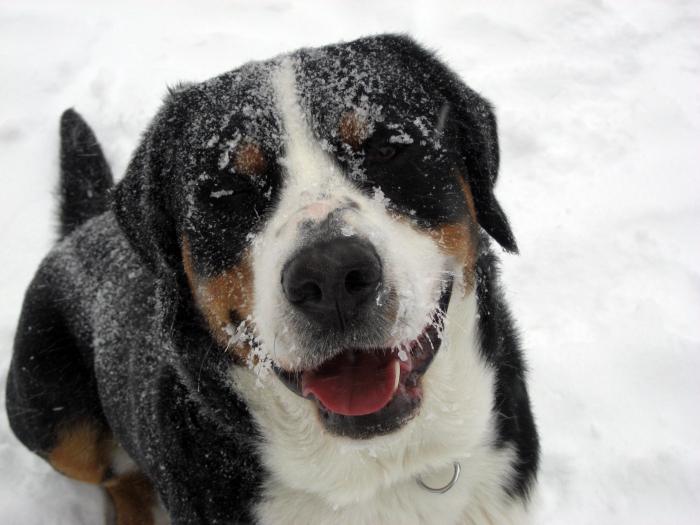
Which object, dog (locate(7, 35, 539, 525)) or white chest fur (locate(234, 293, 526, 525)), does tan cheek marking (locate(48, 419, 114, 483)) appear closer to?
dog (locate(7, 35, 539, 525))

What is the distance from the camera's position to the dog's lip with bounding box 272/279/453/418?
204 centimetres

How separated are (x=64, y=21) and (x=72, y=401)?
459 centimetres

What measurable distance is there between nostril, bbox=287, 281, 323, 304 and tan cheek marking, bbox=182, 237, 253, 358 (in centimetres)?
30

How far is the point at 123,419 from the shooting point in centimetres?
311

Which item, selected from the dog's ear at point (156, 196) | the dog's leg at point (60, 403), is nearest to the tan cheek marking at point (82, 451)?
the dog's leg at point (60, 403)

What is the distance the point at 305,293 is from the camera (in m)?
1.81

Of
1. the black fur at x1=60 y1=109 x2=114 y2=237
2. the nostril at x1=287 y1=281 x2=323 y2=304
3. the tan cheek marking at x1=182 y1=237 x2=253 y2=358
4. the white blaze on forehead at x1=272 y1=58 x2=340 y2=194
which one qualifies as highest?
the white blaze on forehead at x1=272 y1=58 x2=340 y2=194

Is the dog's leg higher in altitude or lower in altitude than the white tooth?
lower

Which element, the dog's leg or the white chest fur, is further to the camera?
the dog's leg

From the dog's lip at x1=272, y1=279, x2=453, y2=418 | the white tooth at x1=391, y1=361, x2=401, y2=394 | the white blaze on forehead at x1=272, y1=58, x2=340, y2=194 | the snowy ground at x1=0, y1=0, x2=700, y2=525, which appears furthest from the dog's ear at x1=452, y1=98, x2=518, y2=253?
the snowy ground at x1=0, y1=0, x2=700, y2=525

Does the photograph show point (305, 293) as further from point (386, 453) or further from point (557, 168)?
point (557, 168)

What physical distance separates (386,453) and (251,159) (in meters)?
1.13

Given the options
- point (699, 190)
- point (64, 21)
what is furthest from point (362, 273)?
point (64, 21)

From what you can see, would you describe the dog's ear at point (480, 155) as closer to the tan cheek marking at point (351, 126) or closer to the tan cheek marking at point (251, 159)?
the tan cheek marking at point (351, 126)
